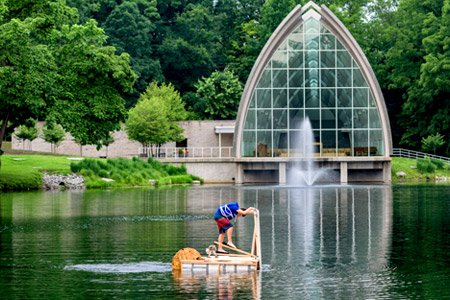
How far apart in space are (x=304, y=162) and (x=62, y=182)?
20124mm

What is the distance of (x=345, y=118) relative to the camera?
217ft

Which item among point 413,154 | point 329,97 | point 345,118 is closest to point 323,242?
point 345,118

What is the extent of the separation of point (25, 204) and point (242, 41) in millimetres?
68604

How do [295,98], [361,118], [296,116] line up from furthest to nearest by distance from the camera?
[296,116] → [295,98] → [361,118]

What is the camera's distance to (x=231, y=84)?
87750 mm

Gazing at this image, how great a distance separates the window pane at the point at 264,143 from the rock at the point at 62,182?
16773 mm

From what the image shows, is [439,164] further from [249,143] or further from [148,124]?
[148,124]

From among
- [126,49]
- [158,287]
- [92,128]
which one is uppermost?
[126,49]

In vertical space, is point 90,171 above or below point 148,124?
below

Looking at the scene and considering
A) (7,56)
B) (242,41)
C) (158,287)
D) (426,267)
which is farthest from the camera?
(242,41)

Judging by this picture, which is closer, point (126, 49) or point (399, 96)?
point (399, 96)

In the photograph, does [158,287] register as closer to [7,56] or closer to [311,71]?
[7,56]

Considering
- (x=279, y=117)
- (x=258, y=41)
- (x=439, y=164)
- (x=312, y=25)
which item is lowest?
(x=439, y=164)

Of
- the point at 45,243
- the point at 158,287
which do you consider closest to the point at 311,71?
the point at 45,243
